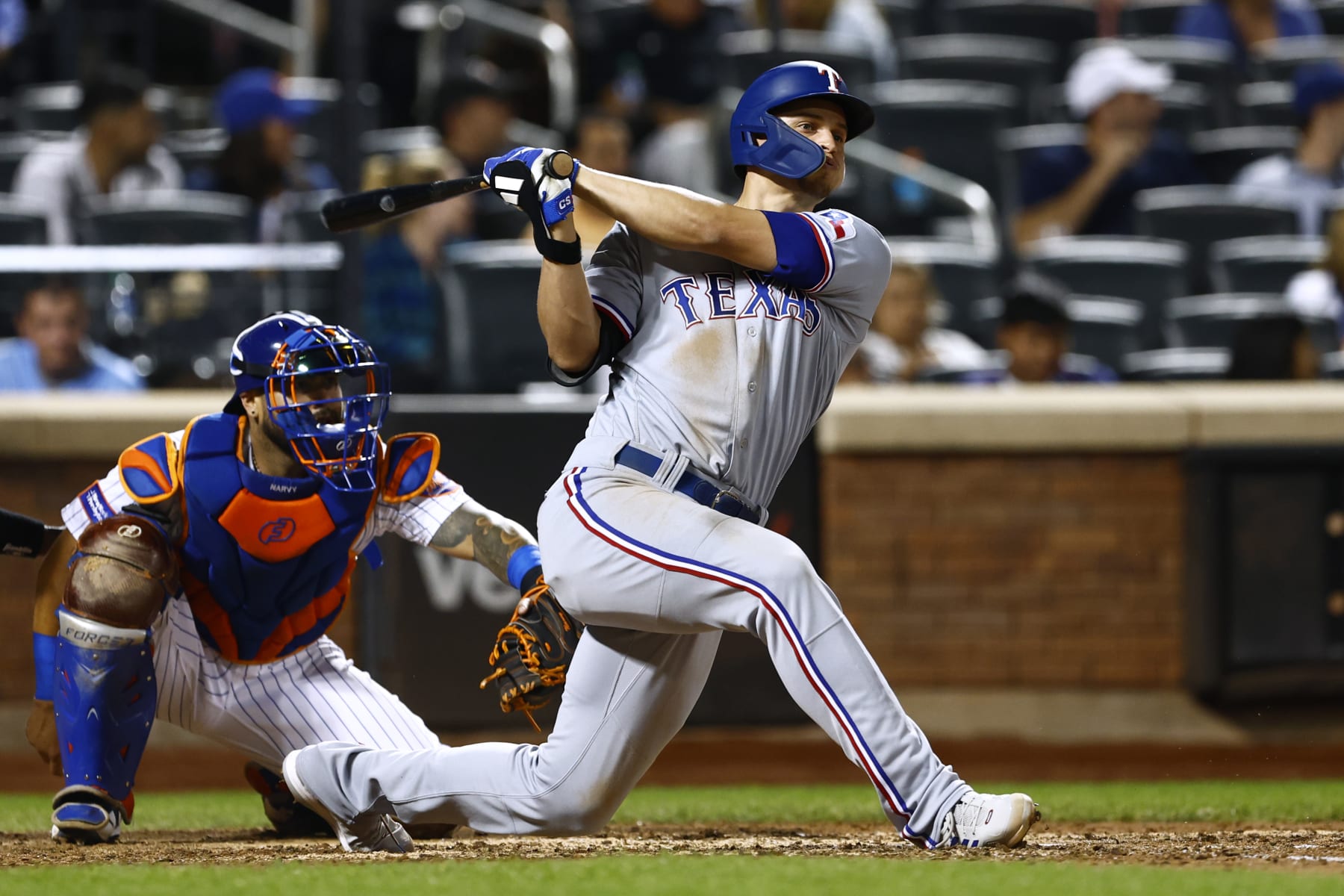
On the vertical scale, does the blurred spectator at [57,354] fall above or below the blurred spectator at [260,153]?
below

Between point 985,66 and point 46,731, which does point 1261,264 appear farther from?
point 46,731

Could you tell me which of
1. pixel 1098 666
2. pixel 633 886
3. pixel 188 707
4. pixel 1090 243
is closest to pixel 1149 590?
pixel 1098 666

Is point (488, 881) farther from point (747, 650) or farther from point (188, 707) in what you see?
point (747, 650)

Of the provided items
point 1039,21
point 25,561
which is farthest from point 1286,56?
point 25,561

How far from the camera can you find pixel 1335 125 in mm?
8859

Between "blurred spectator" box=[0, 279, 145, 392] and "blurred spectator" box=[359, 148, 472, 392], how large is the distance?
102 centimetres

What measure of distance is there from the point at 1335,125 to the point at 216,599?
6623 mm

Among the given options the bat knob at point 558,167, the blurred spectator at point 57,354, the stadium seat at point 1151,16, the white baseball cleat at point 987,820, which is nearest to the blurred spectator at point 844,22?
the stadium seat at point 1151,16

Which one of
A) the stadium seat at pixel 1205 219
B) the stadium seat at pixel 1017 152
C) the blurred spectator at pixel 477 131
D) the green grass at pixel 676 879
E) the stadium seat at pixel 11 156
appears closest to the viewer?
the green grass at pixel 676 879

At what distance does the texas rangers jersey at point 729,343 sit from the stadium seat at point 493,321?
3.49 m

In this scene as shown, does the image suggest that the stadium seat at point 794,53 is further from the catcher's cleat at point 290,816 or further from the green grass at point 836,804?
the catcher's cleat at point 290,816

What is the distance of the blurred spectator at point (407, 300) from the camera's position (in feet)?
23.4

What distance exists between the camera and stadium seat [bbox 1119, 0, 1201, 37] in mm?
10555

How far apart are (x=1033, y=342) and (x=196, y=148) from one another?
14.4 feet
